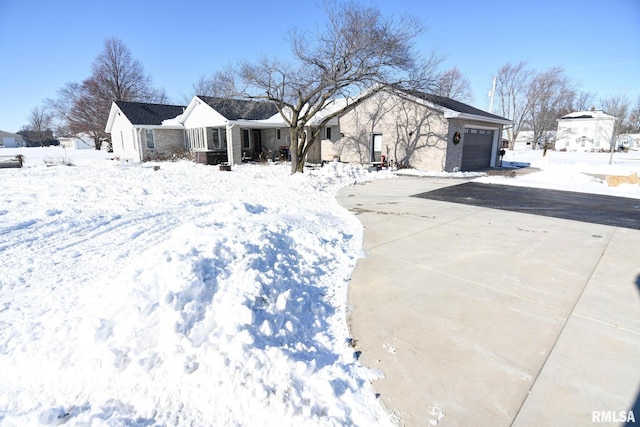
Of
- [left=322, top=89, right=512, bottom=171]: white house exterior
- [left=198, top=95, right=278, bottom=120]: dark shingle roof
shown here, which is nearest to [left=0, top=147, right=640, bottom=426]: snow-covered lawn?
[left=322, top=89, right=512, bottom=171]: white house exterior

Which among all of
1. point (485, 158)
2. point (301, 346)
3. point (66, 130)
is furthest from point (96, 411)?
point (66, 130)

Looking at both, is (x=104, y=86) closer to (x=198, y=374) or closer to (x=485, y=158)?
(x=485, y=158)

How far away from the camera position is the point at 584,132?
164ft

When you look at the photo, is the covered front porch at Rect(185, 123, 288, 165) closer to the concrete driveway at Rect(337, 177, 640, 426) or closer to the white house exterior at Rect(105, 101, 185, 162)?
the white house exterior at Rect(105, 101, 185, 162)

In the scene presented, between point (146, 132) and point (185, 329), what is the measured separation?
2547cm

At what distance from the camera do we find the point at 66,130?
45.6 m

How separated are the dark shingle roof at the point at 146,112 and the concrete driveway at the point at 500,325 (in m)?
24.1

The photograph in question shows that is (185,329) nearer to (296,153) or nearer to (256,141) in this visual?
(296,153)

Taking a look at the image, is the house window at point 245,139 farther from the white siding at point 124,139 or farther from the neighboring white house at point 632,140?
the neighboring white house at point 632,140

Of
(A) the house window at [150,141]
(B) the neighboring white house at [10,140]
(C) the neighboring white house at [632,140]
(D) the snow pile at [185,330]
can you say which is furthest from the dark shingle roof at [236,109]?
(B) the neighboring white house at [10,140]

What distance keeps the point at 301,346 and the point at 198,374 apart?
2.78 ft

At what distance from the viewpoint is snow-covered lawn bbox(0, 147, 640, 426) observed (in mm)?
2191

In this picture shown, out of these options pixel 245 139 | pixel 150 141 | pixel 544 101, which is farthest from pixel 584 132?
pixel 150 141

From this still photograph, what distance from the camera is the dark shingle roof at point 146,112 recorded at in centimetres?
2400
